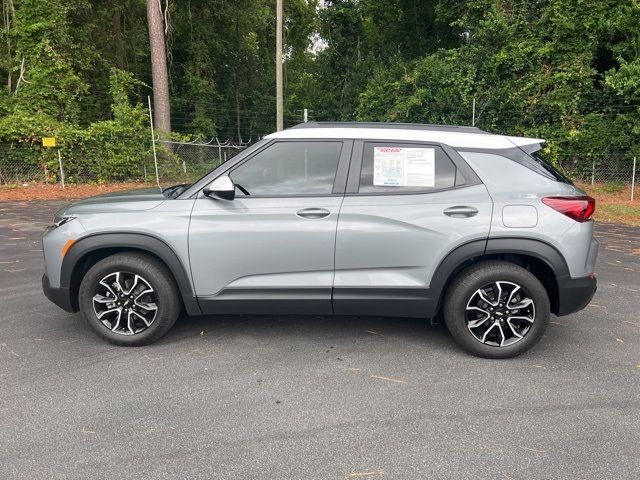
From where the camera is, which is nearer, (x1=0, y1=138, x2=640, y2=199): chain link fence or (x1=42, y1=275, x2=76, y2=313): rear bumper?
(x1=42, y1=275, x2=76, y2=313): rear bumper

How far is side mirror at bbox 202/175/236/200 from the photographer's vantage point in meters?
3.69

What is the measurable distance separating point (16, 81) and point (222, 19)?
11536 mm

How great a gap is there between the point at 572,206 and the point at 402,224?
1234 mm

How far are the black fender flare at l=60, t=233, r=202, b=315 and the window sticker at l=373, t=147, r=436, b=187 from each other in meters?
1.64

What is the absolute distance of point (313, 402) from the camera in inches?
125

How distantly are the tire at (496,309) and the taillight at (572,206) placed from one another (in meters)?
0.51

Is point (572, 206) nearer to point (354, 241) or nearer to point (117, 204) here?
point (354, 241)

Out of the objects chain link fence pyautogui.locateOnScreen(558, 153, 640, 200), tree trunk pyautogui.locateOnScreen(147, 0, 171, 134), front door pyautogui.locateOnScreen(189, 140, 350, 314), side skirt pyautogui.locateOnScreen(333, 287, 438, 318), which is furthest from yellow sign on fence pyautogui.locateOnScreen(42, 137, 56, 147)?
chain link fence pyautogui.locateOnScreen(558, 153, 640, 200)

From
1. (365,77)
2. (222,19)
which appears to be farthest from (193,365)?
(222,19)

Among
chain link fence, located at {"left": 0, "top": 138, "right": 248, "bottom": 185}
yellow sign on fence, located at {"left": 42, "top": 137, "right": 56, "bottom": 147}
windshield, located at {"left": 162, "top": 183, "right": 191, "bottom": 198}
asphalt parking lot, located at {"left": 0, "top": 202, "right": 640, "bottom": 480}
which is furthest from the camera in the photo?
chain link fence, located at {"left": 0, "top": 138, "right": 248, "bottom": 185}

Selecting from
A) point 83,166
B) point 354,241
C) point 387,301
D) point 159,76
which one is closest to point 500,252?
point 387,301

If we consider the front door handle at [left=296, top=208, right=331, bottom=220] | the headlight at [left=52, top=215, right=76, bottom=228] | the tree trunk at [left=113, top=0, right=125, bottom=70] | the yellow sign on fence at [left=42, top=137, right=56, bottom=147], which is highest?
the tree trunk at [left=113, top=0, right=125, bottom=70]

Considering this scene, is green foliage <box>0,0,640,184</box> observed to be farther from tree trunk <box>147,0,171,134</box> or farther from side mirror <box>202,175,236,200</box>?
side mirror <box>202,175,236,200</box>

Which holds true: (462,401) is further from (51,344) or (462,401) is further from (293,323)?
(51,344)
